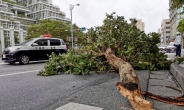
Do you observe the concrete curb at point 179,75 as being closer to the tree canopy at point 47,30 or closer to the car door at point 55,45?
the car door at point 55,45

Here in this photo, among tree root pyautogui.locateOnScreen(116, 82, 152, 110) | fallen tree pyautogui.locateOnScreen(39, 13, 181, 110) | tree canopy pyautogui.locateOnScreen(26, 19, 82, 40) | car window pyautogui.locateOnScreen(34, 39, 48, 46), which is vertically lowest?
Answer: tree root pyautogui.locateOnScreen(116, 82, 152, 110)

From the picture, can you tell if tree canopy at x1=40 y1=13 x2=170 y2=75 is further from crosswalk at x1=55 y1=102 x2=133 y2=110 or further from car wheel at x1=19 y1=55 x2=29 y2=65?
car wheel at x1=19 y1=55 x2=29 y2=65

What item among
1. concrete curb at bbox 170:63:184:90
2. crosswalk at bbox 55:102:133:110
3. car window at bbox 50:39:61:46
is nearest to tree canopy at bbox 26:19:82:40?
car window at bbox 50:39:61:46

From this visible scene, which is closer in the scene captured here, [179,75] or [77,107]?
[77,107]

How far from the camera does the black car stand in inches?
348

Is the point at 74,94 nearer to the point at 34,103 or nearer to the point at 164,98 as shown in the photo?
the point at 34,103

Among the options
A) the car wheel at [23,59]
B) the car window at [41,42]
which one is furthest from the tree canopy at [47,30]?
the car wheel at [23,59]

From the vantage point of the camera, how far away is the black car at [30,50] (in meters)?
8.83

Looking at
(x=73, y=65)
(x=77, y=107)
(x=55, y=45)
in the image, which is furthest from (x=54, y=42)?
(x=77, y=107)

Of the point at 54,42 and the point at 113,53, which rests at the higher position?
the point at 54,42

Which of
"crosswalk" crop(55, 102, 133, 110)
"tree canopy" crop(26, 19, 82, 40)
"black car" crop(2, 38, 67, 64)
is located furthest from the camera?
"tree canopy" crop(26, 19, 82, 40)

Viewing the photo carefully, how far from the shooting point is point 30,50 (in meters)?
9.34

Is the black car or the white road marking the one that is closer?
the white road marking

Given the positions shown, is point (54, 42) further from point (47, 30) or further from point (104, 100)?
point (47, 30)
